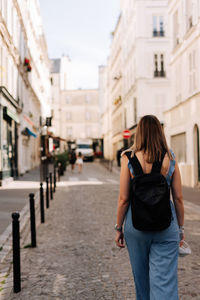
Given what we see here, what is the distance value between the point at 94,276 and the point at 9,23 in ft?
56.0

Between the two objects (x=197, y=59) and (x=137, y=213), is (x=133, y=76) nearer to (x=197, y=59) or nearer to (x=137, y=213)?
(x=197, y=59)

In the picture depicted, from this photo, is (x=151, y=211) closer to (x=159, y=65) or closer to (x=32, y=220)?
(x=32, y=220)

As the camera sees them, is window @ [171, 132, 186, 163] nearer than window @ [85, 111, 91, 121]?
Yes

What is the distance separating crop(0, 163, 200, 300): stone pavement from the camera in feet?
13.7

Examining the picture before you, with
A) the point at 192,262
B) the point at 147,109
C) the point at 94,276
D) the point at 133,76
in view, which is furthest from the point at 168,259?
the point at 133,76

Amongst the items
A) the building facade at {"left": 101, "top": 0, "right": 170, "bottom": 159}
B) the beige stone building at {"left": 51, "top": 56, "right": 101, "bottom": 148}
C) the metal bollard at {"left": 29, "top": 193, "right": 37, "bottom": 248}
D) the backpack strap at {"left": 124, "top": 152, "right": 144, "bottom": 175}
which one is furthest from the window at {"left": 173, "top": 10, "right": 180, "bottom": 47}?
the beige stone building at {"left": 51, "top": 56, "right": 101, "bottom": 148}

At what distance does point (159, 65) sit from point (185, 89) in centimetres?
1416

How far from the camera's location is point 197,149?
1705cm

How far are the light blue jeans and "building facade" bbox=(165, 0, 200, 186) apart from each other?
554 inches

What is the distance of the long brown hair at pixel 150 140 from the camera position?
2789 millimetres

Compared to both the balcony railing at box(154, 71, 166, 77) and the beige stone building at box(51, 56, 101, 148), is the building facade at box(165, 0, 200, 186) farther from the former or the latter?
the beige stone building at box(51, 56, 101, 148)

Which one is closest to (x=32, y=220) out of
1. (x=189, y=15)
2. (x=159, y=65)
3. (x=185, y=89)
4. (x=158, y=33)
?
(x=185, y=89)

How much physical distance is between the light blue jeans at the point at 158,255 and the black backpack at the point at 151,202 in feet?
0.29

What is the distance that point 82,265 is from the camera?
16.9 ft
